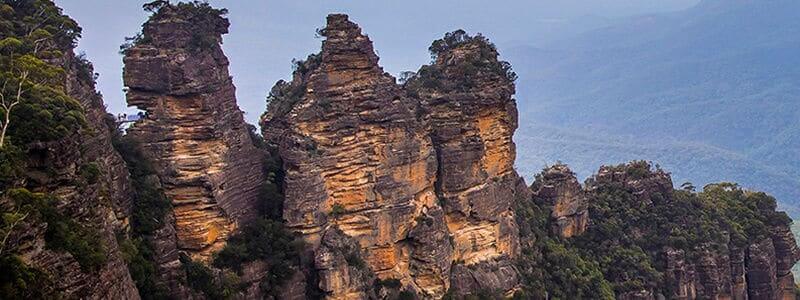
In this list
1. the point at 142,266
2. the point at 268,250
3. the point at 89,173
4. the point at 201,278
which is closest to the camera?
the point at 89,173

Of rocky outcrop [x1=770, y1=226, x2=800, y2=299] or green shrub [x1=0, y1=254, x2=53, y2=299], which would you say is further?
rocky outcrop [x1=770, y1=226, x2=800, y2=299]

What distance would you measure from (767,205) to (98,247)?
46534mm

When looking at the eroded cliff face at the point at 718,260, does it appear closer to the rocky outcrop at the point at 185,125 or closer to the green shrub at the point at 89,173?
the rocky outcrop at the point at 185,125

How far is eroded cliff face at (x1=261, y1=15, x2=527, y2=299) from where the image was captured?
111 ft

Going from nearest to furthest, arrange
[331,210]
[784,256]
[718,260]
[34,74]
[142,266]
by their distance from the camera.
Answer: [34,74]
[142,266]
[331,210]
[718,260]
[784,256]

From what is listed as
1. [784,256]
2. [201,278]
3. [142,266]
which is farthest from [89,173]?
[784,256]

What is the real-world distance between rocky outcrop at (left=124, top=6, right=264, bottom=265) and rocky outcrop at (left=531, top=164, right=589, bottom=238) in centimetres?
2046

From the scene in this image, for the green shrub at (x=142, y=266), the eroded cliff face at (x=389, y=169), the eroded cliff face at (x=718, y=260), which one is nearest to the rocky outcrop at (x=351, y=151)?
the eroded cliff face at (x=389, y=169)

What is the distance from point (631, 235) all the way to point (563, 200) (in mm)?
5253

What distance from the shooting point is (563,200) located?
47062mm

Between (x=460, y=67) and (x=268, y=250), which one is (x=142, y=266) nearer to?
(x=268, y=250)

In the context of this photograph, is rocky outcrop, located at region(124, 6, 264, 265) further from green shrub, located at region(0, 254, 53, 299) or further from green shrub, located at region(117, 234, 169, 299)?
green shrub, located at region(0, 254, 53, 299)

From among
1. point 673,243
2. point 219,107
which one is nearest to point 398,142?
point 219,107

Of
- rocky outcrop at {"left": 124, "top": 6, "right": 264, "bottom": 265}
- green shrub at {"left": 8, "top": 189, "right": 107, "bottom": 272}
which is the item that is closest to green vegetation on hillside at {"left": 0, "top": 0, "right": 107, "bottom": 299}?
green shrub at {"left": 8, "top": 189, "right": 107, "bottom": 272}
